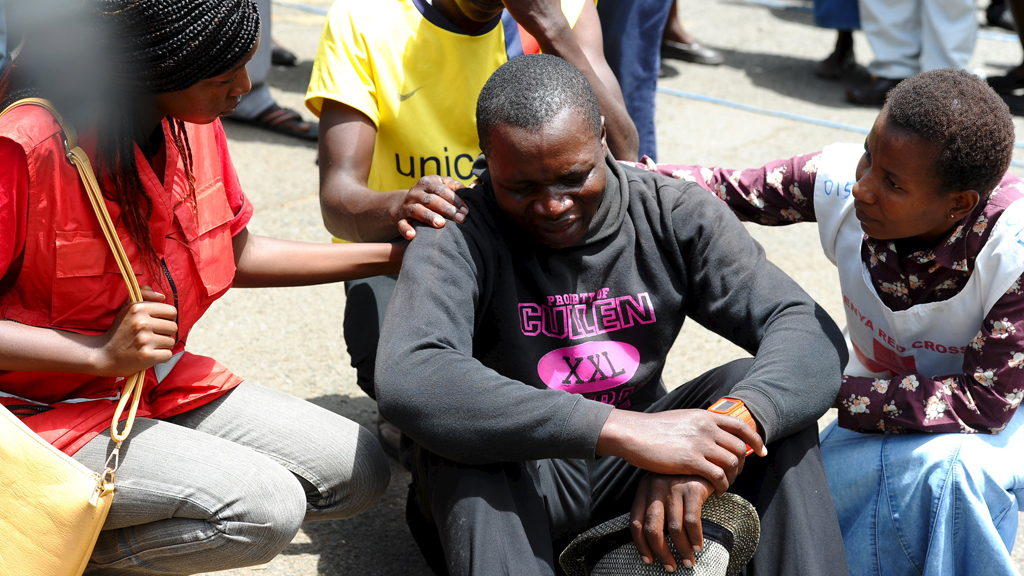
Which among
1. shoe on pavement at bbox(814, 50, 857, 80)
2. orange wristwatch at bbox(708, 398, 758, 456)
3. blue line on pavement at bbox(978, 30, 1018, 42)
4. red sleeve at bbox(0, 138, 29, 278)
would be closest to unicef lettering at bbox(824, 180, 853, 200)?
orange wristwatch at bbox(708, 398, 758, 456)

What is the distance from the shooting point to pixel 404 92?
266 centimetres

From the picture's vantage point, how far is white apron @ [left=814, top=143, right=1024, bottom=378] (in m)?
2.05

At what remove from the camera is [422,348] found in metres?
1.94

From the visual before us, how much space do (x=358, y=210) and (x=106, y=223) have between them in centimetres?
74

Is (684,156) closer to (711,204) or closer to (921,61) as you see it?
(921,61)

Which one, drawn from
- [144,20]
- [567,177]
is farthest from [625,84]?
[144,20]

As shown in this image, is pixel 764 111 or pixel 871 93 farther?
pixel 871 93

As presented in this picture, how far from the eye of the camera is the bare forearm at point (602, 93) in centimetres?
257

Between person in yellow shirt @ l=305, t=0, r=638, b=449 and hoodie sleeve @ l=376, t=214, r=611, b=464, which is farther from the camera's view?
person in yellow shirt @ l=305, t=0, r=638, b=449

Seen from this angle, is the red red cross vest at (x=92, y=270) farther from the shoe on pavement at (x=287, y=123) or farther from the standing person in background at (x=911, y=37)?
the standing person in background at (x=911, y=37)

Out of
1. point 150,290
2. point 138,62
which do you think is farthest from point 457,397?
point 138,62

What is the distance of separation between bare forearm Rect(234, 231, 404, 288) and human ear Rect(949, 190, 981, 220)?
1.25m

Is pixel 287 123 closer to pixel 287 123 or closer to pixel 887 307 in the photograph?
pixel 287 123

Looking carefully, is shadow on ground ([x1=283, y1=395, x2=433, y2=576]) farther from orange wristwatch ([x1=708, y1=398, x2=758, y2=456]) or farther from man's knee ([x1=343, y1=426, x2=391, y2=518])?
orange wristwatch ([x1=708, y1=398, x2=758, y2=456])
